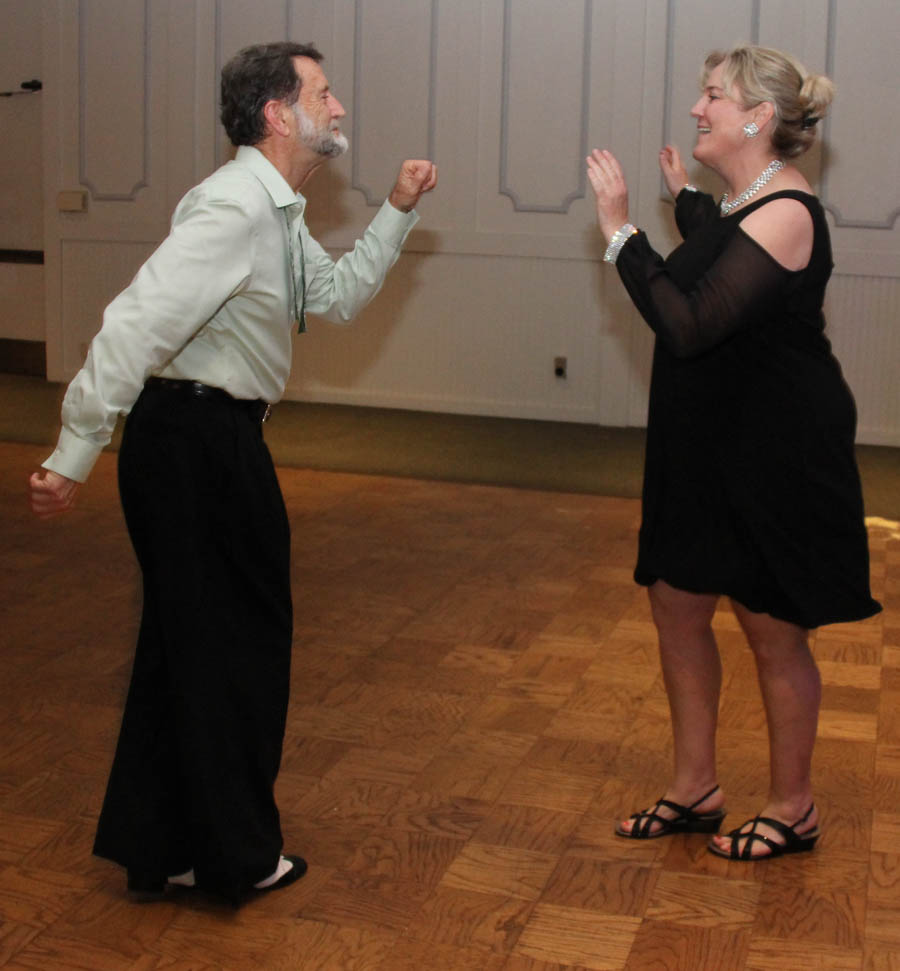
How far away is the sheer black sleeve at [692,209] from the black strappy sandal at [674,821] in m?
1.03

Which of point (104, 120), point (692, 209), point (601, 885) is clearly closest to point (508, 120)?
point (104, 120)

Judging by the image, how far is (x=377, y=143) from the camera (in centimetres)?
733

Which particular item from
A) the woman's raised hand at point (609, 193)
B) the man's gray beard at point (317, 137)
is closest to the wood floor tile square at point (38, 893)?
the man's gray beard at point (317, 137)

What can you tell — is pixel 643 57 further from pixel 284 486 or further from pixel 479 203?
pixel 284 486

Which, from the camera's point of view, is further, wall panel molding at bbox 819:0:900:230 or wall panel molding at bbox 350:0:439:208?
wall panel molding at bbox 350:0:439:208

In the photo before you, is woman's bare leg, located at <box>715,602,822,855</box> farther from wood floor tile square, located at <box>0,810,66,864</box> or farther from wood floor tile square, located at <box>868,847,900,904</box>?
wood floor tile square, located at <box>0,810,66,864</box>

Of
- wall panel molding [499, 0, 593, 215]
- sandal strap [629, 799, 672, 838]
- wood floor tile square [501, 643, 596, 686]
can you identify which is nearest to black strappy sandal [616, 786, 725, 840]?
sandal strap [629, 799, 672, 838]

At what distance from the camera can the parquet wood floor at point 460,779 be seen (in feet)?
7.17

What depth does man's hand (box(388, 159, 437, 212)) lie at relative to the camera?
2.44 meters

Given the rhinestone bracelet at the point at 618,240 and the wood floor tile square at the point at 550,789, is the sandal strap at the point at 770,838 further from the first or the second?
the rhinestone bracelet at the point at 618,240

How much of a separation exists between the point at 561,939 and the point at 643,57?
5454 millimetres

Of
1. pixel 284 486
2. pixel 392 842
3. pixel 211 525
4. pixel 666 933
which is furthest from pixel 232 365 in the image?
pixel 284 486

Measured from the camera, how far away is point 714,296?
221 centimetres

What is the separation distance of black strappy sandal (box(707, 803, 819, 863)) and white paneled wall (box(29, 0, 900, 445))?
4.64m
